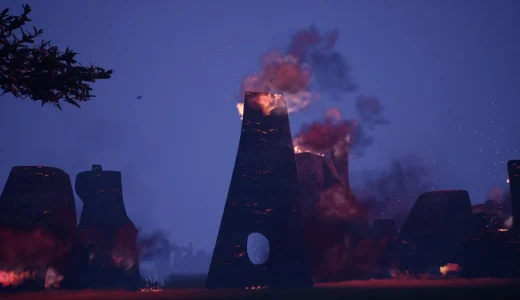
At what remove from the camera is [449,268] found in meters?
41.4

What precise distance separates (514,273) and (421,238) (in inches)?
261

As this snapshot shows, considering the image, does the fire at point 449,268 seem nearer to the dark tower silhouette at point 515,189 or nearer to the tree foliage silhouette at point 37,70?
the dark tower silhouette at point 515,189

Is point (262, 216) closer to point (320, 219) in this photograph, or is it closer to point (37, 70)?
point (320, 219)

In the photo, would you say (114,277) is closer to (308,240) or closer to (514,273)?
(308,240)

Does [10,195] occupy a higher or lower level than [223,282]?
higher

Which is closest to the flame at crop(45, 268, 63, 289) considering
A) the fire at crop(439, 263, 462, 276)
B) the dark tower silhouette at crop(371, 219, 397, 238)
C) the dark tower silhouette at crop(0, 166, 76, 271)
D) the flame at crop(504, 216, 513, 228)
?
the dark tower silhouette at crop(0, 166, 76, 271)

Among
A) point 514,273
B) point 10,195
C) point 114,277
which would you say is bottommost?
point 514,273

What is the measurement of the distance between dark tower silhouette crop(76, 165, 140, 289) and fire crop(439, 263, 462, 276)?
2122cm

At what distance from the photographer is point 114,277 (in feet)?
132

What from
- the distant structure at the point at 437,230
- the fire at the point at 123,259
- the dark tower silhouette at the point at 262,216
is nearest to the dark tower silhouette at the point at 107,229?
the fire at the point at 123,259

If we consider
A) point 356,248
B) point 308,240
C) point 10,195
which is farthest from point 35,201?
point 356,248

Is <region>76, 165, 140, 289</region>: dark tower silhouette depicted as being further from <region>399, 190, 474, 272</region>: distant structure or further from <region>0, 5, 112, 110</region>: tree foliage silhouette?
<region>0, 5, 112, 110</region>: tree foliage silhouette

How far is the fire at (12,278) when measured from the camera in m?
32.5

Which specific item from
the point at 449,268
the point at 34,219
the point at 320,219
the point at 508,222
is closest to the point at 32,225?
the point at 34,219
